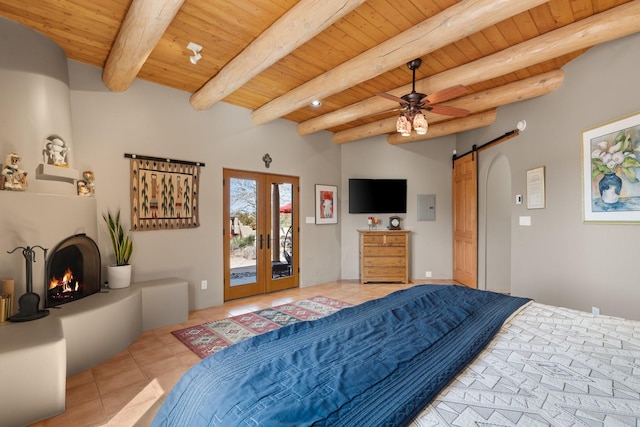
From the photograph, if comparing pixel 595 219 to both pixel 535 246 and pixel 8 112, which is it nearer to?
pixel 535 246

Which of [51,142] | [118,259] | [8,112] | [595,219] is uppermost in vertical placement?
[8,112]

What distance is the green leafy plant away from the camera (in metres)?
3.33

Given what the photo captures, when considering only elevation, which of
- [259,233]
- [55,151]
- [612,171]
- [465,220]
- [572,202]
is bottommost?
[259,233]

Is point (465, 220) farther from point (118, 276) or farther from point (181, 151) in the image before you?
point (118, 276)

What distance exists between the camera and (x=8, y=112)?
245 centimetres

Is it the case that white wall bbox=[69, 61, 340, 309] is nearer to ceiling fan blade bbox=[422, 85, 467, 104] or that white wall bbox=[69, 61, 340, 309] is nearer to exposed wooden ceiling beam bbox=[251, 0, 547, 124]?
exposed wooden ceiling beam bbox=[251, 0, 547, 124]

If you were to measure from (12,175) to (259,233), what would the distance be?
2946 mm

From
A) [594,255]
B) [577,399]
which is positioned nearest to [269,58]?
[577,399]

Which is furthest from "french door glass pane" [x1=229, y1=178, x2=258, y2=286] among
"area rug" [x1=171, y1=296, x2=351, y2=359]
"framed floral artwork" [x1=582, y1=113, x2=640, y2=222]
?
"framed floral artwork" [x1=582, y1=113, x2=640, y2=222]

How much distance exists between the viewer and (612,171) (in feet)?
9.36

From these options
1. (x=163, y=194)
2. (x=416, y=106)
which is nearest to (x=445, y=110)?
(x=416, y=106)

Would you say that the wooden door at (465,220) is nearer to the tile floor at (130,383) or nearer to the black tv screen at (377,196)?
the black tv screen at (377,196)

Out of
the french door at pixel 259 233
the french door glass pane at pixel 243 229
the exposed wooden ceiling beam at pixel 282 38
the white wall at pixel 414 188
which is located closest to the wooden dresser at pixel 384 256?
the white wall at pixel 414 188

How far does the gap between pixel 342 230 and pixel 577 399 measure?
16.6 feet
